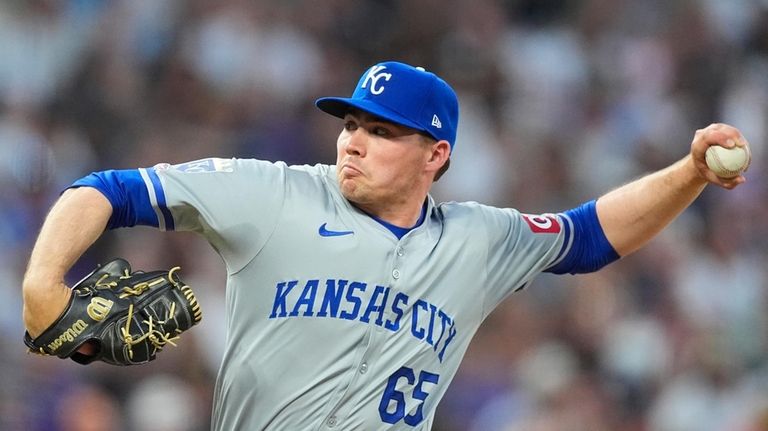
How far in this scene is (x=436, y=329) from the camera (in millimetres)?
4156

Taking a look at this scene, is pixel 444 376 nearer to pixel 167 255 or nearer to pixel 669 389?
pixel 167 255

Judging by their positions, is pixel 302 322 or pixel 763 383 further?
pixel 763 383

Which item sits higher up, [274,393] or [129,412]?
[274,393]

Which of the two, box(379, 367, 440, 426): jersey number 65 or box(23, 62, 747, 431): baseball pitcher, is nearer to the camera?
box(23, 62, 747, 431): baseball pitcher

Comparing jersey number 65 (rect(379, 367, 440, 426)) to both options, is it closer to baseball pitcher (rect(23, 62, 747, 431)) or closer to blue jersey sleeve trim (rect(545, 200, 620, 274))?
baseball pitcher (rect(23, 62, 747, 431))

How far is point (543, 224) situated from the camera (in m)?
4.52

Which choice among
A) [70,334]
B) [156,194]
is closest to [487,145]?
[156,194]

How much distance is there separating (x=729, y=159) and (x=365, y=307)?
1208mm

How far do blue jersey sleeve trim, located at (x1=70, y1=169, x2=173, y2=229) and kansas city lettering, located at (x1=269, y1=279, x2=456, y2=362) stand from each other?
0.47 metres

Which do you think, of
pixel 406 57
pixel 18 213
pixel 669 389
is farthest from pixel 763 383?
pixel 18 213

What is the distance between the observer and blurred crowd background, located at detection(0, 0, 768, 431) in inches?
292

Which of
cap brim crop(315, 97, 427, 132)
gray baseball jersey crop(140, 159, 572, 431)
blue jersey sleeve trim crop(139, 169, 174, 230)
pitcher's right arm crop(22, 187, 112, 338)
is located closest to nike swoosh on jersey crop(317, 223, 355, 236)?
gray baseball jersey crop(140, 159, 572, 431)

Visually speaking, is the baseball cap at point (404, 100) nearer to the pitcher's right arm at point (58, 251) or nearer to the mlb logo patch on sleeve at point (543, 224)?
the mlb logo patch on sleeve at point (543, 224)

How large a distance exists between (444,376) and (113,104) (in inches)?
174
